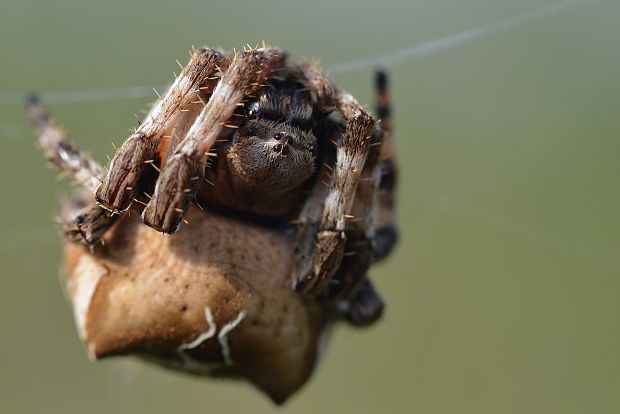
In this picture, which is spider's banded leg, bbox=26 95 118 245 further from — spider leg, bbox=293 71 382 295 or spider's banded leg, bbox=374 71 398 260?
spider's banded leg, bbox=374 71 398 260

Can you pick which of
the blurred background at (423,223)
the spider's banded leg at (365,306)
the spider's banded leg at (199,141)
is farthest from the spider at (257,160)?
the blurred background at (423,223)

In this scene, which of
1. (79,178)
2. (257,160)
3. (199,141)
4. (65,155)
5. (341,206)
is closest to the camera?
(199,141)

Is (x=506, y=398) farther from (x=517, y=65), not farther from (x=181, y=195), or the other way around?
(x=181, y=195)

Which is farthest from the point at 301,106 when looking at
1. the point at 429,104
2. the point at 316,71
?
the point at 429,104

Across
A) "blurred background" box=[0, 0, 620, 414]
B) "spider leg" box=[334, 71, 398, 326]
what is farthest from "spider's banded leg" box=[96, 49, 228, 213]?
"blurred background" box=[0, 0, 620, 414]

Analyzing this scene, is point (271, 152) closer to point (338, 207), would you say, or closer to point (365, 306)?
point (338, 207)

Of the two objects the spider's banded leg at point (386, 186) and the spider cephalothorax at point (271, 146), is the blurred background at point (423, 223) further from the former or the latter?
the spider cephalothorax at point (271, 146)

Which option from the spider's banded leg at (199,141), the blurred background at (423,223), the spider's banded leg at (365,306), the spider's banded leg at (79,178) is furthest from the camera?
the blurred background at (423,223)

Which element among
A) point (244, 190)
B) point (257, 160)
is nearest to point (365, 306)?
point (244, 190)
